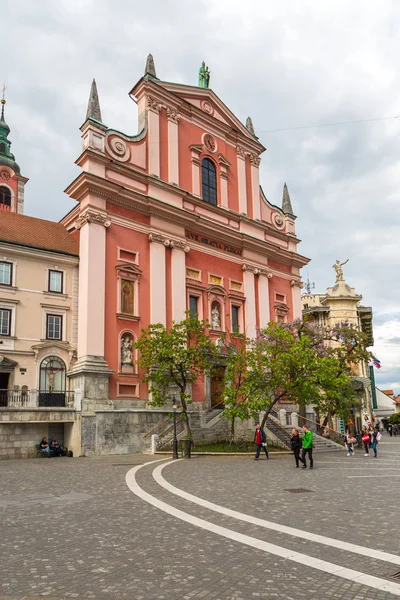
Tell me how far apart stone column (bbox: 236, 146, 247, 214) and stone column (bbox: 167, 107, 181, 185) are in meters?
6.28

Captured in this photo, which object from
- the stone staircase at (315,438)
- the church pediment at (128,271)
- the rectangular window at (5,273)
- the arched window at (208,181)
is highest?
the arched window at (208,181)

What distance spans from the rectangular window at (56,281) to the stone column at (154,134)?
849cm

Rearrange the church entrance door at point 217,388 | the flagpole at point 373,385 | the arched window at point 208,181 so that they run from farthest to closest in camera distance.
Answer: the flagpole at point 373,385 → the arched window at point 208,181 → the church entrance door at point 217,388

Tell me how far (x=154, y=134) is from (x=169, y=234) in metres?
6.58

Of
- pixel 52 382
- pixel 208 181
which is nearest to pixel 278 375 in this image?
pixel 52 382

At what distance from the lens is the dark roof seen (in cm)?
2727

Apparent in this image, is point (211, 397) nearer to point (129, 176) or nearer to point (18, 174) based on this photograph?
point (129, 176)

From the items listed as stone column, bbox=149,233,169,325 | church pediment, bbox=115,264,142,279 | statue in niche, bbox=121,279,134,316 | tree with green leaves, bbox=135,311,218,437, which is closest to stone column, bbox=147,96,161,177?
stone column, bbox=149,233,169,325

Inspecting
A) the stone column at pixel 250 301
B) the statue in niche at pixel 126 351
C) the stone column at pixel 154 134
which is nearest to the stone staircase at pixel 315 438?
the stone column at pixel 250 301

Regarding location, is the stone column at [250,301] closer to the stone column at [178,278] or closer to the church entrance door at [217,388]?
the church entrance door at [217,388]

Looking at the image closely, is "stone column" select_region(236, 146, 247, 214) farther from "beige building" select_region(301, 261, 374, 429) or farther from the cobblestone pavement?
the cobblestone pavement

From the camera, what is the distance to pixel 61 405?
25797 mm

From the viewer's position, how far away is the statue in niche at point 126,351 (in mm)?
27234

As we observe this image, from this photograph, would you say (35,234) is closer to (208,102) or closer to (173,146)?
(173,146)
